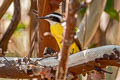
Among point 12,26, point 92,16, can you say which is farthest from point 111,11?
point 12,26

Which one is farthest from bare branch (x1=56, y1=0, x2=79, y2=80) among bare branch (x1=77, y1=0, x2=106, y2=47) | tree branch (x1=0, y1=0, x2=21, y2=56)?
bare branch (x1=77, y1=0, x2=106, y2=47)

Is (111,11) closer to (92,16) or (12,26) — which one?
(92,16)

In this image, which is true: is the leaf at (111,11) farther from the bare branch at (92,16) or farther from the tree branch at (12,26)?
the tree branch at (12,26)

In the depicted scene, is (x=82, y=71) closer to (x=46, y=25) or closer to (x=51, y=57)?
(x=51, y=57)

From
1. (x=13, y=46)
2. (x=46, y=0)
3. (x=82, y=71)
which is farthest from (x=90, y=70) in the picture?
(x=13, y=46)

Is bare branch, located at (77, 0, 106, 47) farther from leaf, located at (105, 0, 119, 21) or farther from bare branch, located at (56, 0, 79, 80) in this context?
bare branch, located at (56, 0, 79, 80)

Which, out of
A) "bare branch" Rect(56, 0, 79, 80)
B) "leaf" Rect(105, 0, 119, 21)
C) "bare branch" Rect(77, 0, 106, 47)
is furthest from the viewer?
"leaf" Rect(105, 0, 119, 21)

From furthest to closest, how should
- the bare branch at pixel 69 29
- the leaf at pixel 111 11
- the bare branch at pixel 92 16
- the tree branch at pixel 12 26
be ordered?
1. the leaf at pixel 111 11
2. the bare branch at pixel 92 16
3. the tree branch at pixel 12 26
4. the bare branch at pixel 69 29

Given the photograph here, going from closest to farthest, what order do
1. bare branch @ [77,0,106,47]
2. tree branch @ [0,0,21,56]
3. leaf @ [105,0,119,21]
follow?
tree branch @ [0,0,21,56] < bare branch @ [77,0,106,47] < leaf @ [105,0,119,21]

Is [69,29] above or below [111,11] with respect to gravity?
below

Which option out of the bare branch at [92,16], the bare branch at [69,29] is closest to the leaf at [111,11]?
the bare branch at [92,16]

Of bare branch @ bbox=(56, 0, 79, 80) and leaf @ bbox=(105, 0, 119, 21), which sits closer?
bare branch @ bbox=(56, 0, 79, 80)

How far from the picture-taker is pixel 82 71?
0.87 metres

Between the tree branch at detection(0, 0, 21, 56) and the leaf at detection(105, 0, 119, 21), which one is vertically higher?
the leaf at detection(105, 0, 119, 21)
